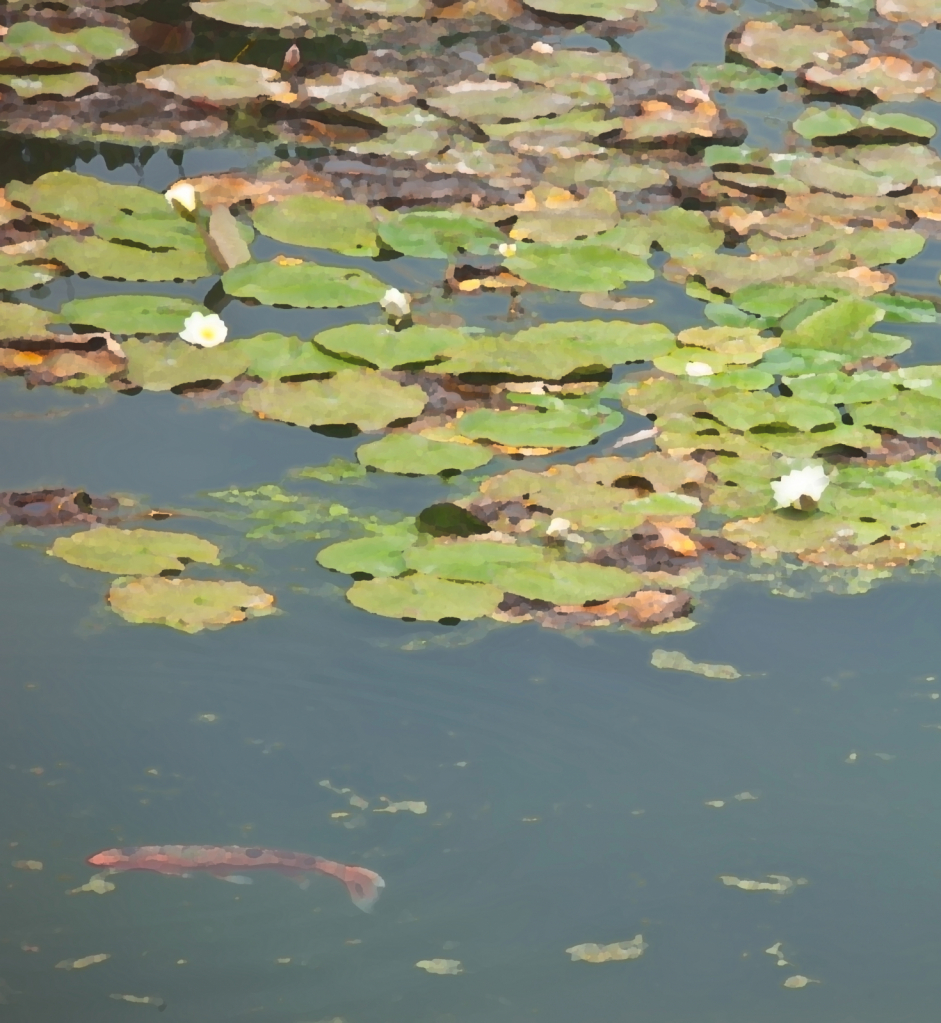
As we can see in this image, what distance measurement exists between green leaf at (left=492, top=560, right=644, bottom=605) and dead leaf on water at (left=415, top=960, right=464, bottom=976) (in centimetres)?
57

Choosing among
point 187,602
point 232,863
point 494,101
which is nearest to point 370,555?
point 187,602

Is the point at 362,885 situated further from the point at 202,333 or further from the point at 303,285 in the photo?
the point at 303,285

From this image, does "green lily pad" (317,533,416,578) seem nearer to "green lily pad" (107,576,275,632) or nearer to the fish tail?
"green lily pad" (107,576,275,632)

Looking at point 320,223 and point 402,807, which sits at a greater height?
point 320,223

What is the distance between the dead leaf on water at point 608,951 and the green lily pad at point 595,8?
3145mm

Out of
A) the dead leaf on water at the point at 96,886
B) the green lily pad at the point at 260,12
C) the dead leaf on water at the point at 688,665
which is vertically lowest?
the dead leaf on water at the point at 96,886

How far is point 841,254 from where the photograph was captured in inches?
115

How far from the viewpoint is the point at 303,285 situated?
2682 mm

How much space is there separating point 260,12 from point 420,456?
2102 millimetres

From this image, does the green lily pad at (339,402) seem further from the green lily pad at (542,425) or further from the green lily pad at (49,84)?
the green lily pad at (49,84)

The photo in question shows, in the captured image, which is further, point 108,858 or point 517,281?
point 517,281

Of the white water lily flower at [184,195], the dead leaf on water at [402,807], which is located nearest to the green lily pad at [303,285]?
the white water lily flower at [184,195]

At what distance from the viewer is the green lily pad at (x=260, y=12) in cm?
384

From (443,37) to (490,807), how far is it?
9.02ft
